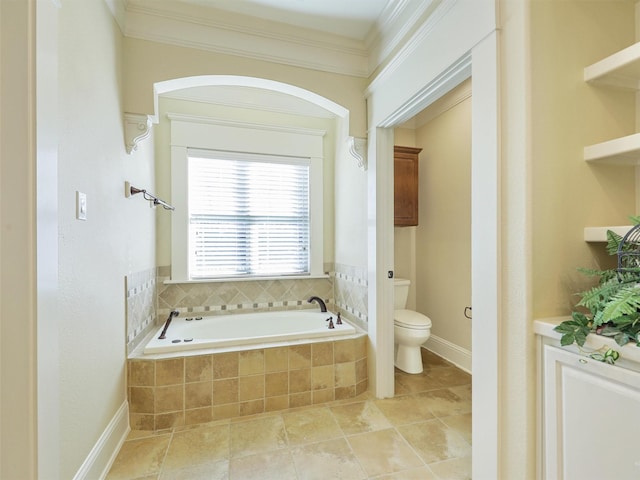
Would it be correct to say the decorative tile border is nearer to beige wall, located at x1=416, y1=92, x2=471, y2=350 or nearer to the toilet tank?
the toilet tank

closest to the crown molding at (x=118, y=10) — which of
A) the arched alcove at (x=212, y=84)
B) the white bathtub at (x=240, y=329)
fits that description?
the arched alcove at (x=212, y=84)

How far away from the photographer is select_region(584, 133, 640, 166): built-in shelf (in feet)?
3.23

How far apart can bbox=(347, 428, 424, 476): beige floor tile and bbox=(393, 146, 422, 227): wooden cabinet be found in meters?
1.95

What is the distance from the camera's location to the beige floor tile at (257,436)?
168 centimetres

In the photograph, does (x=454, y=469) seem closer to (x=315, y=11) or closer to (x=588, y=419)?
(x=588, y=419)

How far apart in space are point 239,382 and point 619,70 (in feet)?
8.18

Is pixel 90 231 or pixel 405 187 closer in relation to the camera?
pixel 90 231

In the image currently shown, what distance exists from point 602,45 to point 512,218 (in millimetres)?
829

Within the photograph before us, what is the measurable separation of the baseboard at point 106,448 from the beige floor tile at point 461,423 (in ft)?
6.48

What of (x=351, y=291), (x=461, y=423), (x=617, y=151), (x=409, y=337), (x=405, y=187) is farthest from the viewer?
(x=405, y=187)

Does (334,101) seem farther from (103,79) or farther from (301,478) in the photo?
(301,478)

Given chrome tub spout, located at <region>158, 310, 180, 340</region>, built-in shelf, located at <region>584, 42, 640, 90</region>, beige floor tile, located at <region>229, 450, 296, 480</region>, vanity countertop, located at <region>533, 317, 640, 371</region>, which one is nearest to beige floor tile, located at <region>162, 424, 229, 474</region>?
beige floor tile, located at <region>229, 450, 296, 480</region>

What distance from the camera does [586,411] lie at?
0.94m

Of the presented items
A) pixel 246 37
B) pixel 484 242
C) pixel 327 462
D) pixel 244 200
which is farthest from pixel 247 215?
pixel 484 242
